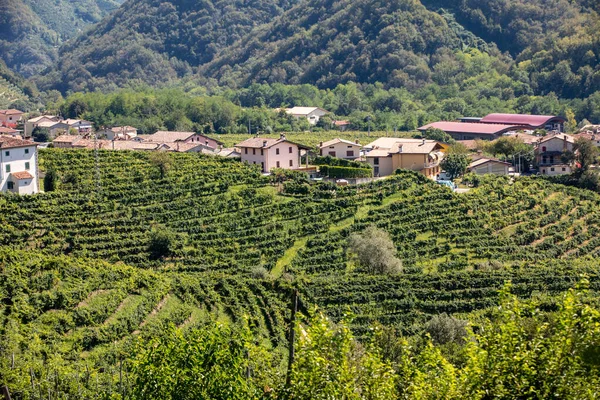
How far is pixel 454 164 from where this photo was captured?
56625 mm

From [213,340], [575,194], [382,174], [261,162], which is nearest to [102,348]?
[213,340]

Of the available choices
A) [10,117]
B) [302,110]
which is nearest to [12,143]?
[10,117]

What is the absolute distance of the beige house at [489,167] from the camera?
61.1 m

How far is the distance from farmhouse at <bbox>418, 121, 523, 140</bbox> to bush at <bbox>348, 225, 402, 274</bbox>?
39.8 metres

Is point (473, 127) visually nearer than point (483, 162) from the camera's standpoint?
No

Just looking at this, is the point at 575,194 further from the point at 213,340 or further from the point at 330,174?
the point at 213,340

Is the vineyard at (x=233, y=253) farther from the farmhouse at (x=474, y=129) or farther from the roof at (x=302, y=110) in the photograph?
the roof at (x=302, y=110)

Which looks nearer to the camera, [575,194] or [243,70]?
[575,194]

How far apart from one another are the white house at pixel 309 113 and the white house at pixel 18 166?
1954 inches

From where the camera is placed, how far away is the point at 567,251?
4862 cm

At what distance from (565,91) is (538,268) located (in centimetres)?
6652

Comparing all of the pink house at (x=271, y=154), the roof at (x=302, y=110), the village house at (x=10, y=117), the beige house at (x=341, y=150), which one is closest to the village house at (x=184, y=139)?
the beige house at (x=341, y=150)

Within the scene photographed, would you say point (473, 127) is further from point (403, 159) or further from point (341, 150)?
point (403, 159)

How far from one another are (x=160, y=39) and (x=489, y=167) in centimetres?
11300
